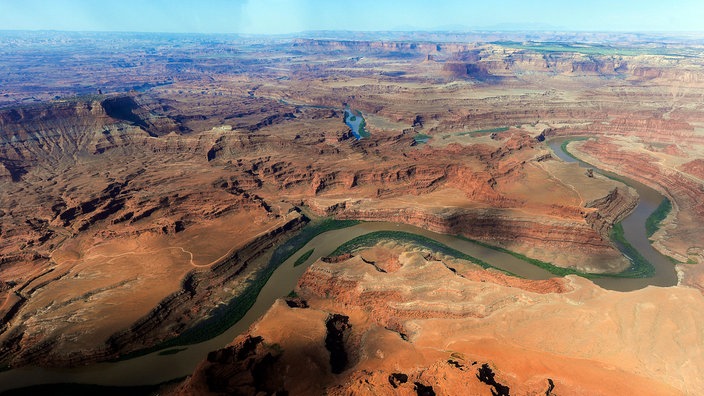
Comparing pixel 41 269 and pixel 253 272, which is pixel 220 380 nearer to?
pixel 253 272

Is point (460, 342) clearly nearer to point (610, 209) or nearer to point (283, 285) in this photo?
point (283, 285)

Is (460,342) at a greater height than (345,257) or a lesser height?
greater

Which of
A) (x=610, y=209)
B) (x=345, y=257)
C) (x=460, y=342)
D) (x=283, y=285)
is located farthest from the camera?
(x=610, y=209)

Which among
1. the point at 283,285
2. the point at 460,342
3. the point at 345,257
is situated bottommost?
the point at 283,285

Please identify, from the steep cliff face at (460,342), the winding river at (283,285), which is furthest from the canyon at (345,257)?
the winding river at (283,285)

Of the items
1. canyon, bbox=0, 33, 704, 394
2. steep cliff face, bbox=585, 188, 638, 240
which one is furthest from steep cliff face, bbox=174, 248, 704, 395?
steep cliff face, bbox=585, 188, 638, 240

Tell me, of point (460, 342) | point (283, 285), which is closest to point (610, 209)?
point (460, 342)

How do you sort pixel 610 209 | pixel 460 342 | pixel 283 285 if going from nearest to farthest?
pixel 460 342
pixel 283 285
pixel 610 209
